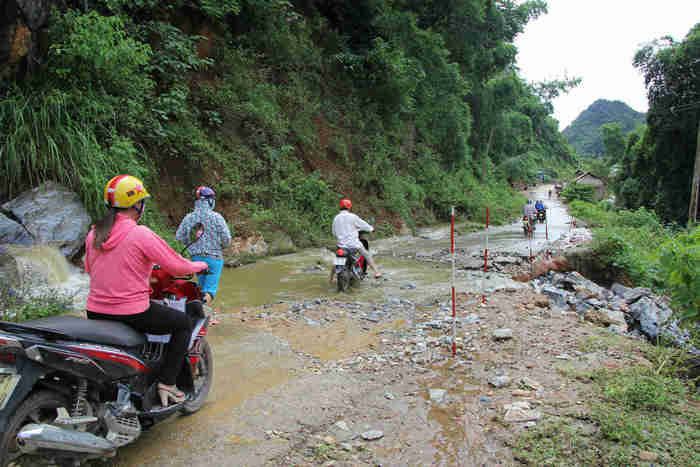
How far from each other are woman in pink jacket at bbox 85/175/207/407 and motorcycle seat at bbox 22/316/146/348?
10cm

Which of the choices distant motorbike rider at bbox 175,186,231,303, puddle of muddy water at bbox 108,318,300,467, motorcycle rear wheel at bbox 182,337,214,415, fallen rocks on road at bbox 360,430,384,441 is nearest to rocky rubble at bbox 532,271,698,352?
fallen rocks on road at bbox 360,430,384,441

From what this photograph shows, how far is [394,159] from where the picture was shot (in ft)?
77.3

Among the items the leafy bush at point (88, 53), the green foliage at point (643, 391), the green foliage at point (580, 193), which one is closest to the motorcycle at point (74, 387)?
the green foliage at point (643, 391)

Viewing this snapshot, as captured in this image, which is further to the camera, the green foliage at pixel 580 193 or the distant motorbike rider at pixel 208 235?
the green foliage at pixel 580 193

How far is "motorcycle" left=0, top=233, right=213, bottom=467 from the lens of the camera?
218cm

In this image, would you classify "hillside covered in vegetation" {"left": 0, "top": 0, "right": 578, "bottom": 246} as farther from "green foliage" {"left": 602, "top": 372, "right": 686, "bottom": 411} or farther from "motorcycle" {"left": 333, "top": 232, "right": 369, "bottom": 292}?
"green foliage" {"left": 602, "top": 372, "right": 686, "bottom": 411}

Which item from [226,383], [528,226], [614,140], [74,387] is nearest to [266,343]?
[226,383]

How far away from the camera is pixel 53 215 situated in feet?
22.2

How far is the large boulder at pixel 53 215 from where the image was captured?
21.5 ft

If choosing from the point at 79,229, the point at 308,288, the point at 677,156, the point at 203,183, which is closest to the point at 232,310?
the point at 308,288

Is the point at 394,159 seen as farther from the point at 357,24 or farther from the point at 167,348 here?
the point at 167,348

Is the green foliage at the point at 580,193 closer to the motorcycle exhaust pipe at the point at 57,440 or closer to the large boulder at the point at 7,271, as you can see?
the large boulder at the point at 7,271

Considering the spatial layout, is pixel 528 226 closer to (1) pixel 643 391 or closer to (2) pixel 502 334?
(2) pixel 502 334

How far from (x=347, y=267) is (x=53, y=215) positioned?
4.96 metres
